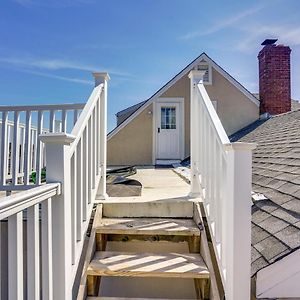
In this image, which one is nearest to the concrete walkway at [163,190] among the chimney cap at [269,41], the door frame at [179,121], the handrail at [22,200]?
the handrail at [22,200]

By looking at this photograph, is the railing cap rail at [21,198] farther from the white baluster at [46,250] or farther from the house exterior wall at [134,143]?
the house exterior wall at [134,143]

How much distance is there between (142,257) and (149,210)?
59cm

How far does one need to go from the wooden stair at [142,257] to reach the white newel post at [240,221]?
0.46 m

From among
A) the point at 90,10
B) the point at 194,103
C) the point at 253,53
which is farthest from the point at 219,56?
the point at 194,103

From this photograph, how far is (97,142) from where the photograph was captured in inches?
117

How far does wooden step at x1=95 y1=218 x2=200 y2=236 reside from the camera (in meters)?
2.47

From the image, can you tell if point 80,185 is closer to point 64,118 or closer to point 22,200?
point 22,200

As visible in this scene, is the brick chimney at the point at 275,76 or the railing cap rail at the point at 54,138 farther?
the brick chimney at the point at 275,76

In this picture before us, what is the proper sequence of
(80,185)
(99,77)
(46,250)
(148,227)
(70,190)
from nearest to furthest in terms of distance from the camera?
(46,250) → (70,190) → (80,185) → (148,227) → (99,77)

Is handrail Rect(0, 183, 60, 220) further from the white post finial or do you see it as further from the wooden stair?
the white post finial

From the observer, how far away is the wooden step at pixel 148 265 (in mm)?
2068

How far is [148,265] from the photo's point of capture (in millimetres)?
2164

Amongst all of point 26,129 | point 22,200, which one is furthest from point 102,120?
point 22,200

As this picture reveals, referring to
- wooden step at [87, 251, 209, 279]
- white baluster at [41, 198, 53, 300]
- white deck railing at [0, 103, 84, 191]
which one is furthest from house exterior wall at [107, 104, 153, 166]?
white baluster at [41, 198, 53, 300]
